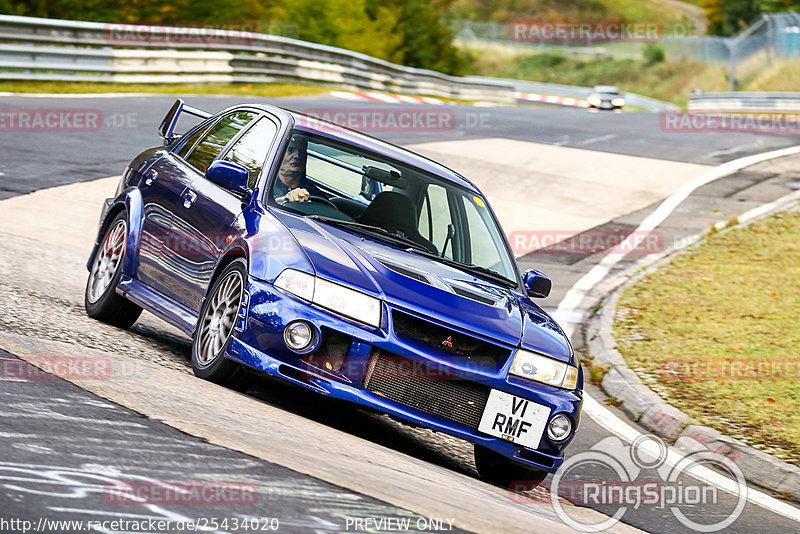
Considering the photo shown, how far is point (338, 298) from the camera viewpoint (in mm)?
5707

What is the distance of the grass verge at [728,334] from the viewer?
8.27 metres

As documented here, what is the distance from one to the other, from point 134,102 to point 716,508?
1720 centimetres

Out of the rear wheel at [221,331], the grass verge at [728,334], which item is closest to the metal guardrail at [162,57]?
the grass verge at [728,334]

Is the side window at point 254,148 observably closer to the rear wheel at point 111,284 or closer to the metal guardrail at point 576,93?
the rear wheel at point 111,284

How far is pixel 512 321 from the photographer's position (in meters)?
6.10

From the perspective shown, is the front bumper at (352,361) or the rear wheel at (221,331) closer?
the front bumper at (352,361)

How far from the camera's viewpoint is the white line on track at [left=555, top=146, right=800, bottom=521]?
6.93 m

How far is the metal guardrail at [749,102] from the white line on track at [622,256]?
15.1m

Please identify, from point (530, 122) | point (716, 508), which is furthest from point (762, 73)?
point (716, 508)

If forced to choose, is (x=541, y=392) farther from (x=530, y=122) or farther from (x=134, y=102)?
(x=530, y=122)

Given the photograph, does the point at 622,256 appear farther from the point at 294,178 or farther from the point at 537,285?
the point at 294,178

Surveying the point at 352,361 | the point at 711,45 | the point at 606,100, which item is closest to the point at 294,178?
the point at 352,361

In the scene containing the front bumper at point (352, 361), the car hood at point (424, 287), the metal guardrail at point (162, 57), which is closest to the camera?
the front bumper at point (352, 361)

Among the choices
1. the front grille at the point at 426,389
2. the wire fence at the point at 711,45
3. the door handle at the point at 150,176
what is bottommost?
the front grille at the point at 426,389
